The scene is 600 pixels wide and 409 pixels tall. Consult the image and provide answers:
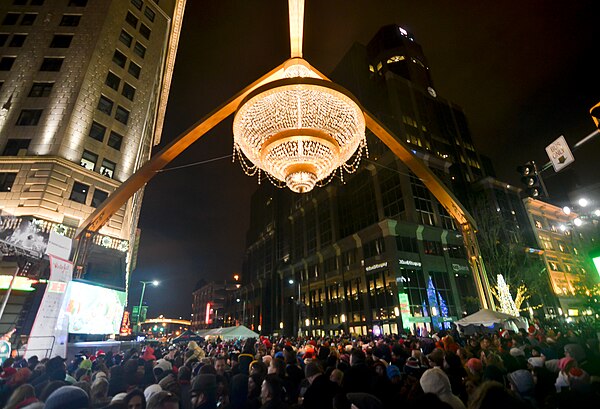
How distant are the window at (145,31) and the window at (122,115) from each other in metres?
9.39

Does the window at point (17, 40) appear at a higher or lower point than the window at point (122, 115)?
higher

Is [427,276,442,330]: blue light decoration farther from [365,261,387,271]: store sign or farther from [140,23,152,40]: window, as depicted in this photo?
[140,23,152,40]: window

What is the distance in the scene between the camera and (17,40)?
938 inches

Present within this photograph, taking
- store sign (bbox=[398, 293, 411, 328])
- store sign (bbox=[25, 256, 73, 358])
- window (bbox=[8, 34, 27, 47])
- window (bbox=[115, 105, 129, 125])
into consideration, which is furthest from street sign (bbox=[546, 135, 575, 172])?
window (bbox=[8, 34, 27, 47])

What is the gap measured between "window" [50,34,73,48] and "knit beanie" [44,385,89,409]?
101 feet

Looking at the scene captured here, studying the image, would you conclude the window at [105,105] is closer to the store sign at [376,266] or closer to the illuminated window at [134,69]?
the illuminated window at [134,69]

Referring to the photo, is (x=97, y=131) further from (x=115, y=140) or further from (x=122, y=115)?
(x=122, y=115)

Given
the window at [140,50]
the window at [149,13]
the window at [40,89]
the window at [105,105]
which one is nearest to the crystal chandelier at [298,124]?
the window at [105,105]

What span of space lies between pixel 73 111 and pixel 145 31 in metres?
13.7

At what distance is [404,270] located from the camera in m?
35.8

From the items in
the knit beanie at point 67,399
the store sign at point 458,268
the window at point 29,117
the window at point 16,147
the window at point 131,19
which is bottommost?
the knit beanie at point 67,399

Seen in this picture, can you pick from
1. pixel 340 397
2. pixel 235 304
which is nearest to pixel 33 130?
pixel 340 397

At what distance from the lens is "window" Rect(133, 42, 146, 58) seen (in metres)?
27.8

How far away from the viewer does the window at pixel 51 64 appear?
74.5 feet
